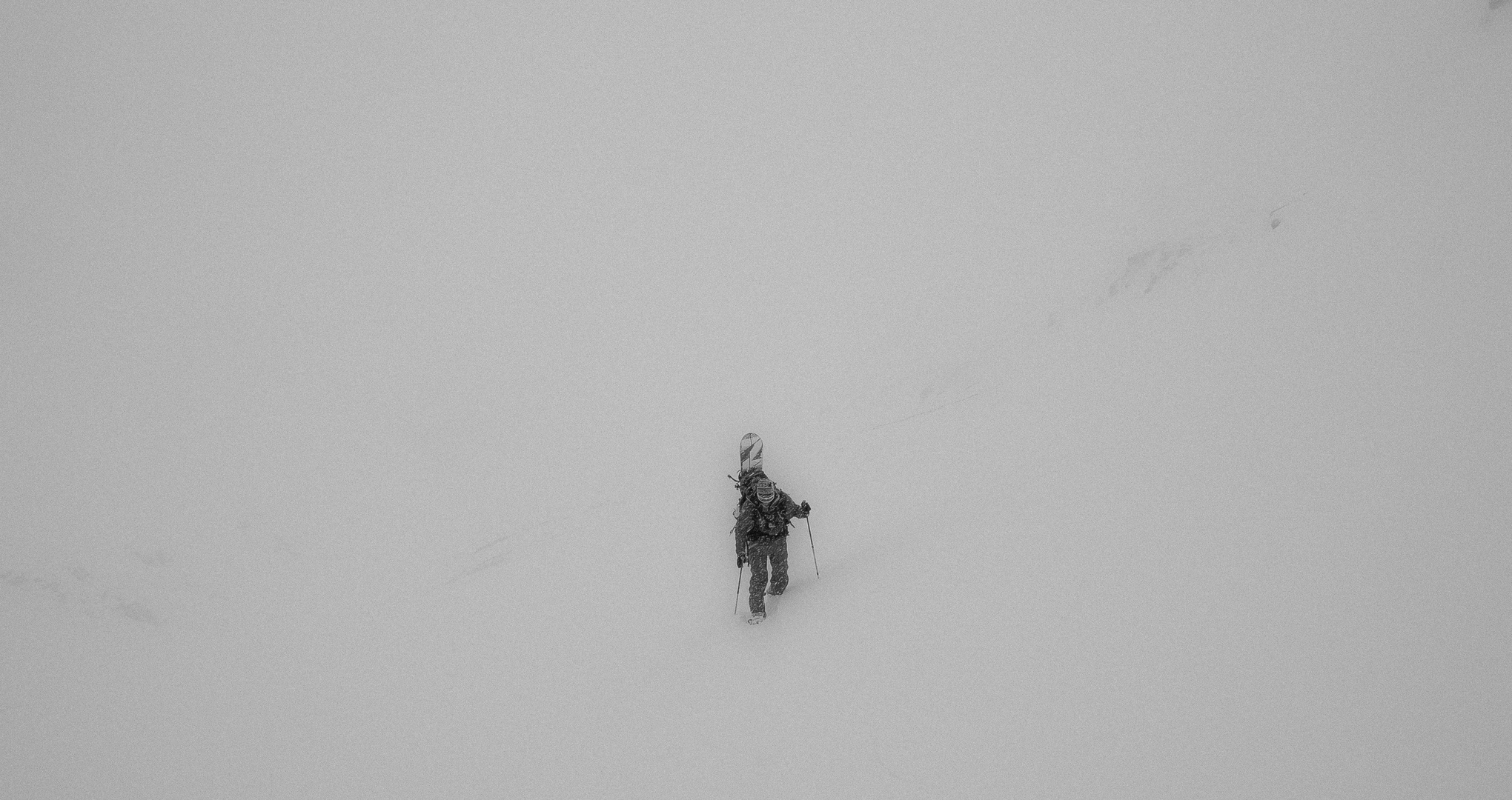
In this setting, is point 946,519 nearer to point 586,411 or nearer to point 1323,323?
point 1323,323

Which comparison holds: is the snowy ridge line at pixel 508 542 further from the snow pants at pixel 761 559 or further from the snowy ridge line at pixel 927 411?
the snow pants at pixel 761 559

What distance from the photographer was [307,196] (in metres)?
113

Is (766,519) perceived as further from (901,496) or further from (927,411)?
(927,411)

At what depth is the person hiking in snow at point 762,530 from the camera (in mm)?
7352

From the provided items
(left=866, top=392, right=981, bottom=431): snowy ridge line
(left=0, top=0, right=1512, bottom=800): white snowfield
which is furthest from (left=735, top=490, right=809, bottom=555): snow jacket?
(left=866, top=392, right=981, bottom=431): snowy ridge line

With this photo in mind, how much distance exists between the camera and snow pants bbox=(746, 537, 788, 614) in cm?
751

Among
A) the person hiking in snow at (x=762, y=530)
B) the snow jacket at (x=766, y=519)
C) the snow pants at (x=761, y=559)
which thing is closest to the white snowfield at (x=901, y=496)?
the snow pants at (x=761, y=559)

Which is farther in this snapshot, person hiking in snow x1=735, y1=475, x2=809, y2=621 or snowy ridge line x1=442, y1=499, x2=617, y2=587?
snowy ridge line x1=442, y1=499, x2=617, y2=587

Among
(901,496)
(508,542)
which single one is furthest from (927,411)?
(508,542)

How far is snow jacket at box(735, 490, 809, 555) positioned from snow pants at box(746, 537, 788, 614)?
0.07 meters

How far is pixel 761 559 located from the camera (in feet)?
24.9

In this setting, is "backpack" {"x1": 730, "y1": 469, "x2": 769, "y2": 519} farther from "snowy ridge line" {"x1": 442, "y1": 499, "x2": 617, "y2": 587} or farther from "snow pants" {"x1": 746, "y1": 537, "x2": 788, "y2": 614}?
"snowy ridge line" {"x1": 442, "y1": 499, "x2": 617, "y2": 587}

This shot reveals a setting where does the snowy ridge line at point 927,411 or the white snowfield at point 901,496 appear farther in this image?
the snowy ridge line at point 927,411

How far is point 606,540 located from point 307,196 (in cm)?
13977
